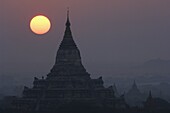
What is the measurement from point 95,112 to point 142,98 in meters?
49.9

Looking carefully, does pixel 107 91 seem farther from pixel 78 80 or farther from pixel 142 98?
pixel 142 98

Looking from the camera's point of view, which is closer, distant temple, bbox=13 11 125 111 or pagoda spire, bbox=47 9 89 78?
distant temple, bbox=13 11 125 111

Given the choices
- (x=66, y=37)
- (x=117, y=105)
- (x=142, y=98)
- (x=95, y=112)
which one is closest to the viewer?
(x=95, y=112)

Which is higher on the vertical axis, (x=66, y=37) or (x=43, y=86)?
(x=66, y=37)

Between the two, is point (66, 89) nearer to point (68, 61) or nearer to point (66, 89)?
point (66, 89)

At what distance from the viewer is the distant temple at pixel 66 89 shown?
70.8 meters

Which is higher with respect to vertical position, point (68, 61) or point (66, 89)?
point (68, 61)

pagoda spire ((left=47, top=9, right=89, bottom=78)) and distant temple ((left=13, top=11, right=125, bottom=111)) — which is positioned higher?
pagoda spire ((left=47, top=9, right=89, bottom=78))

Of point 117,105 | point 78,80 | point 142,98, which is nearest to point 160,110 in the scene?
point 117,105

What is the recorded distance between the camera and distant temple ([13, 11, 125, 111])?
7081 centimetres

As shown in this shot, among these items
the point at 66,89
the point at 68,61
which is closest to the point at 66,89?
the point at 66,89

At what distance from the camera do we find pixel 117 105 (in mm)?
70625

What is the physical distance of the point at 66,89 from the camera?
71750 mm

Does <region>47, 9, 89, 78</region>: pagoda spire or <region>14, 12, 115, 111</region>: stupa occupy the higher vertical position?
<region>47, 9, 89, 78</region>: pagoda spire
